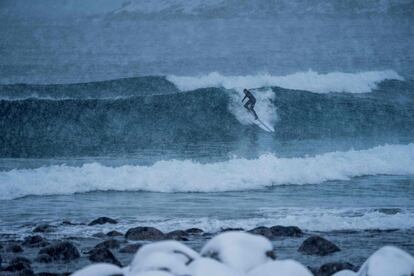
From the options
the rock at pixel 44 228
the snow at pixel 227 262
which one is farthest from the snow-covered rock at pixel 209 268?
the rock at pixel 44 228

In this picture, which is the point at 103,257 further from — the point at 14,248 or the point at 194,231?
the point at 194,231

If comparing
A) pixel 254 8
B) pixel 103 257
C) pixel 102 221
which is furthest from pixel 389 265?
pixel 254 8

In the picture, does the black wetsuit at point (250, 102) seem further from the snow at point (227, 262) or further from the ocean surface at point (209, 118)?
the snow at point (227, 262)

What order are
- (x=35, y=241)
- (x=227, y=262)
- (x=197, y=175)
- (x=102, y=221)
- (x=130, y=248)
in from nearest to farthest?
(x=227, y=262), (x=130, y=248), (x=35, y=241), (x=102, y=221), (x=197, y=175)

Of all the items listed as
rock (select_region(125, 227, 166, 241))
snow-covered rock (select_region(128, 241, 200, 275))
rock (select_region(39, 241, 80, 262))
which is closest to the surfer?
rock (select_region(125, 227, 166, 241))

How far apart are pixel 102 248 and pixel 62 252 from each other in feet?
1.11

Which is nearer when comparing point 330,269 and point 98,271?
point 98,271

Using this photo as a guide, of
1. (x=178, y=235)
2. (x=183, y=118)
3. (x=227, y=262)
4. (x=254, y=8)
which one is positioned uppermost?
(x=254, y=8)

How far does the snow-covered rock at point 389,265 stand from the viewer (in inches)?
130

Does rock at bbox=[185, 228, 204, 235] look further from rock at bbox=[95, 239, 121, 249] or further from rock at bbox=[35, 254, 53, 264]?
rock at bbox=[35, 254, 53, 264]

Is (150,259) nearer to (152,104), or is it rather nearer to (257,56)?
(152,104)

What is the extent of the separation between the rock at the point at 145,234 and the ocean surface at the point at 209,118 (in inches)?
28.7

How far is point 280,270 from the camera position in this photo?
3.11 metres

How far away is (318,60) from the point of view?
3011 centimetres
